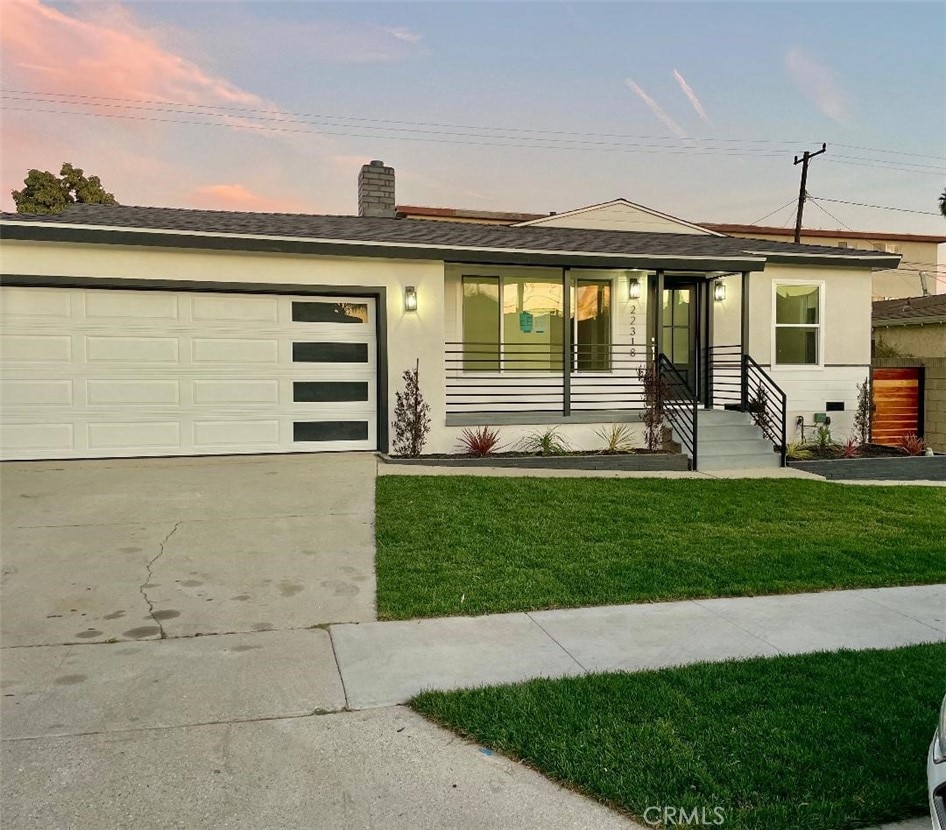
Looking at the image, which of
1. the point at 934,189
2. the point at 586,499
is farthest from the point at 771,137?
the point at 586,499

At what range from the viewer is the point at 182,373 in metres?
10.5

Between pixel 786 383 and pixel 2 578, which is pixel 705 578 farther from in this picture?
pixel 786 383

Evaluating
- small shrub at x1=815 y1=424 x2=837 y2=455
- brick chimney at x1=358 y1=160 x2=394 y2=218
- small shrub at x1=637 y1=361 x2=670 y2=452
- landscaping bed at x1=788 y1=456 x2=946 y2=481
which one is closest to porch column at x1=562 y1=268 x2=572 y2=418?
small shrub at x1=637 y1=361 x2=670 y2=452

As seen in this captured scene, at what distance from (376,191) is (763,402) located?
8.95 meters

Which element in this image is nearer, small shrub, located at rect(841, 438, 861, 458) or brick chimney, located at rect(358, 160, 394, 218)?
small shrub, located at rect(841, 438, 861, 458)

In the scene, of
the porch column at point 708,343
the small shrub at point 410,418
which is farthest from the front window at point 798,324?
the small shrub at point 410,418

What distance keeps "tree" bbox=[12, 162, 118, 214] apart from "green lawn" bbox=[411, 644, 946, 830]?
93.7 feet

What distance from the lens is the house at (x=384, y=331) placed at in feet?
33.0

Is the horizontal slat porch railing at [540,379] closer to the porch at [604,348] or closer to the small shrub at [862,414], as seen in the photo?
the porch at [604,348]

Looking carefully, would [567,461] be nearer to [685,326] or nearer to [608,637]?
[685,326]

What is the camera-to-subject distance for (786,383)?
14.1m

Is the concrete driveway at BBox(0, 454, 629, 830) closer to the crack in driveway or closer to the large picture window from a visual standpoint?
the crack in driveway

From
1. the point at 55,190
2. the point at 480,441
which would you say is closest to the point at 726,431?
the point at 480,441

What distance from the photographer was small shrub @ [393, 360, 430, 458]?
1102 centimetres
